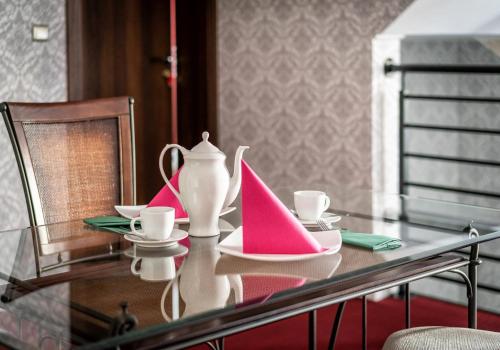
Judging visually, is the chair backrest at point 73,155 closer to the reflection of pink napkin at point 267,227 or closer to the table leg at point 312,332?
the table leg at point 312,332

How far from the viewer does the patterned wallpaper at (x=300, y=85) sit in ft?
13.7

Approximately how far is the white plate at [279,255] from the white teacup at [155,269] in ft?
0.46

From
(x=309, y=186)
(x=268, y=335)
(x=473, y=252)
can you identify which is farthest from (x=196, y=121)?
(x=473, y=252)

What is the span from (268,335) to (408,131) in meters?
1.96

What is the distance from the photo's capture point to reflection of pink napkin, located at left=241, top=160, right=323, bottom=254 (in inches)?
70.6

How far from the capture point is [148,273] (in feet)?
5.48

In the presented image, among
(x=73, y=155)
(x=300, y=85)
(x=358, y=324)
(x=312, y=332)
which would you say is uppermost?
(x=300, y=85)

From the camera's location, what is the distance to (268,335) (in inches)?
138

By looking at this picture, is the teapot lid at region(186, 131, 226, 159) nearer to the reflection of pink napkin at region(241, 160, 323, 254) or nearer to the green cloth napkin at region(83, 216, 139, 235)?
the reflection of pink napkin at region(241, 160, 323, 254)

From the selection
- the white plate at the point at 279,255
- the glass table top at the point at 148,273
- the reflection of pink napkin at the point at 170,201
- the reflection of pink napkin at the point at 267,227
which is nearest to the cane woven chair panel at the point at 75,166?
the glass table top at the point at 148,273

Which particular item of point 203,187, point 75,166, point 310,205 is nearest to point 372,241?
point 310,205

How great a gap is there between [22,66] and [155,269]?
2.51m

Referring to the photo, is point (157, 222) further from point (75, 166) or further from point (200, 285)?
point (75, 166)

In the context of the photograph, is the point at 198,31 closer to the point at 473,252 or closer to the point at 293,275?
the point at 473,252
